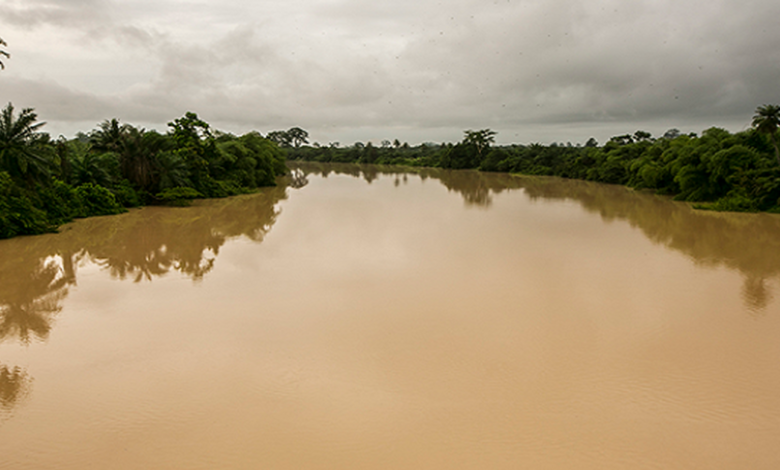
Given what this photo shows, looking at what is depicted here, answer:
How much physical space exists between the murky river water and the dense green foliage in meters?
2.10

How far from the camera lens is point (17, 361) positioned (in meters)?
6.45

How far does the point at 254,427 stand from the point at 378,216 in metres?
16.1

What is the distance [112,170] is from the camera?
21641mm

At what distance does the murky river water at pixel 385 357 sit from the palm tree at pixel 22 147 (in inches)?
88.7

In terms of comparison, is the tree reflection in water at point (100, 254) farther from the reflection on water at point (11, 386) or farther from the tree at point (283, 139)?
the tree at point (283, 139)

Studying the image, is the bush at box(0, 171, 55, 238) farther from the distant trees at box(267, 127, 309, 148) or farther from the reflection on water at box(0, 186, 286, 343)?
the distant trees at box(267, 127, 309, 148)

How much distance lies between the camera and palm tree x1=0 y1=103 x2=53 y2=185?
14.3 m

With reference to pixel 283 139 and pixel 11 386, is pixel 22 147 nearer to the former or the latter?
pixel 11 386

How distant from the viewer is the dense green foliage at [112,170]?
14492 mm

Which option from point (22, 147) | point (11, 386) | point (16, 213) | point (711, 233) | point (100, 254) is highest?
point (22, 147)

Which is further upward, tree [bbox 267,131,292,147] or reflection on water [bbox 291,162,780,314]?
tree [bbox 267,131,292,147]

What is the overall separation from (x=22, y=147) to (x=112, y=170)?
728cm

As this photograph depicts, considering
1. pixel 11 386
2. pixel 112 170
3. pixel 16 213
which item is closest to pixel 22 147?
pixel 16 213

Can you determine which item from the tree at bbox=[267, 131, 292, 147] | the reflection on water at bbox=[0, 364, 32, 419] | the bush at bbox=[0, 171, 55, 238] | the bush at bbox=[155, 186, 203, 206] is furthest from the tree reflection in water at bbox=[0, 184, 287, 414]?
the tree at bbox=[267, 131, 292, 147]
